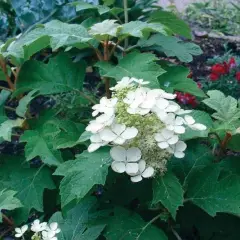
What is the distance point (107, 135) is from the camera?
5.22 ft

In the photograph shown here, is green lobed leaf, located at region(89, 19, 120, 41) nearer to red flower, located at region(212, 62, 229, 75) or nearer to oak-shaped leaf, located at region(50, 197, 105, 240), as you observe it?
oak-shaped leaf, located at region(50, 197, 105, 240)

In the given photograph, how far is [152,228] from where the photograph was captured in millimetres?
1831

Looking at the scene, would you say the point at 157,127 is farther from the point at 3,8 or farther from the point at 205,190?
the point at 3,8

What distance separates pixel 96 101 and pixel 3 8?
8.34 ft

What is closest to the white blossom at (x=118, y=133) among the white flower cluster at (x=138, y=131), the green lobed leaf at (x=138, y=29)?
the white flower cluster at (x=138, y=131)

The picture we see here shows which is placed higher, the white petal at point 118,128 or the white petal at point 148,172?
the white petal at point 118,128

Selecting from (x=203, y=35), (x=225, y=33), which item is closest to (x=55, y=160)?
(x=203, y=35)

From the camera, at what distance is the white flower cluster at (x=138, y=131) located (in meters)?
1.59

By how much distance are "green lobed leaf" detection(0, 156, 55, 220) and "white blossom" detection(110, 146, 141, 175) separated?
1.84 feet

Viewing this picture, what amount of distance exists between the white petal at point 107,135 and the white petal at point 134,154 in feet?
0.21

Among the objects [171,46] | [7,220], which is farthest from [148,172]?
[171,46]

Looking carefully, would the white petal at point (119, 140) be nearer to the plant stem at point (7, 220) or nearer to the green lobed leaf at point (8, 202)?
the green lobed leaf at point (8, 202)

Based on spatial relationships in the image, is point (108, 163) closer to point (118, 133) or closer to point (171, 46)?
point (118, 133)

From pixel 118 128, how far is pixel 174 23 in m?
0.90
